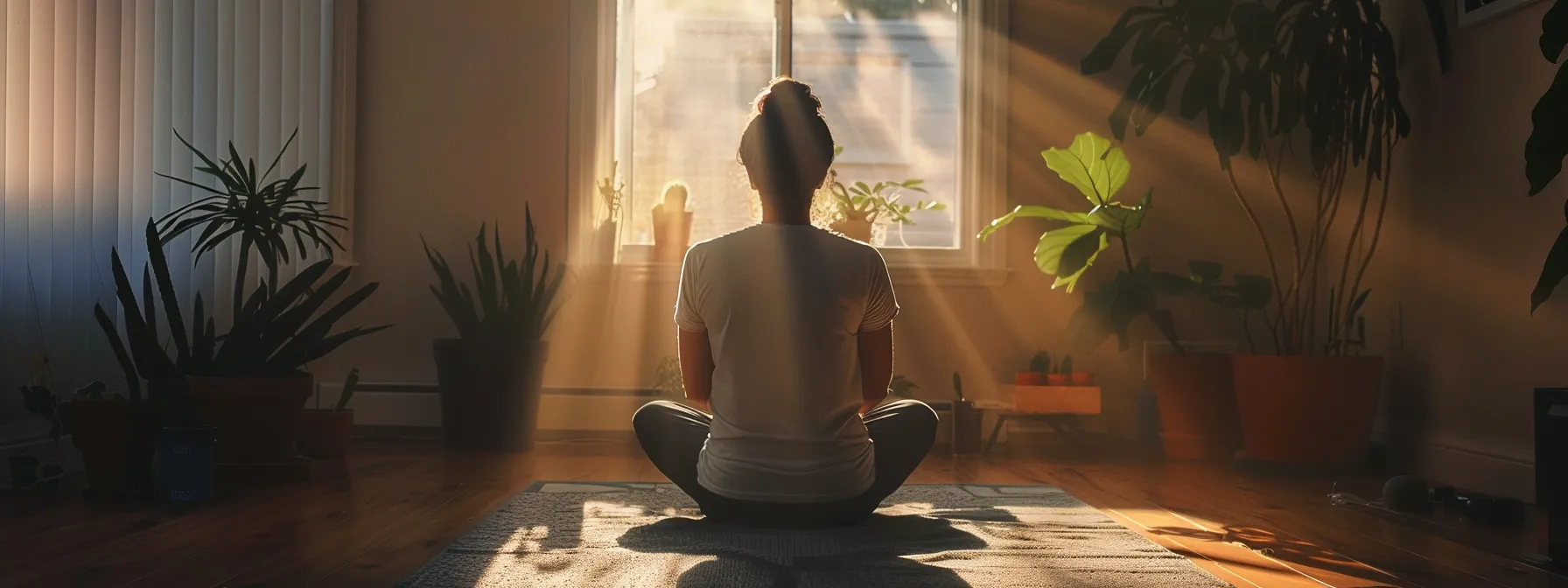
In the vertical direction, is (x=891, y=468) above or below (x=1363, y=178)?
below

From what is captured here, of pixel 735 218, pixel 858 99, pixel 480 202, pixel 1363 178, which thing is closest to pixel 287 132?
pixel 480 202

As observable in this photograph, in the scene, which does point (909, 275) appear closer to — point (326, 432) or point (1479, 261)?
point (1479, 261)

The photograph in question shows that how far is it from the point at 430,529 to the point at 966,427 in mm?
2267

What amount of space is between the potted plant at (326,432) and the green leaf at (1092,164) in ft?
7.88

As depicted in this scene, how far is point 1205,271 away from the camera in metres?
4.23

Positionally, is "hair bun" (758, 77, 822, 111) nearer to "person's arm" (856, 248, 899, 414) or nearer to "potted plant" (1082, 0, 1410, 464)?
"person's arm" (856, 248, 899, 414)

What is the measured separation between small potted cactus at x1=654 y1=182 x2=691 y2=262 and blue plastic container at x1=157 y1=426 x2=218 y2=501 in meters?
2.00

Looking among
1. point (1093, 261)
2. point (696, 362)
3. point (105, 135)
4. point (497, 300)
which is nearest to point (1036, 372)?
point (1093, 261)

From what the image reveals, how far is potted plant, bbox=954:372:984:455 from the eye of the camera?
4.33 metres

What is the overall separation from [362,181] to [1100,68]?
2.62 metres

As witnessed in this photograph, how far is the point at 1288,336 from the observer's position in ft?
13.2

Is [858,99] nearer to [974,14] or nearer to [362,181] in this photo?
[974,14]

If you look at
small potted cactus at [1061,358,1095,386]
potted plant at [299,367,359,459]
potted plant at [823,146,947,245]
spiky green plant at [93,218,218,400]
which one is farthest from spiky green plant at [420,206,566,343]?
small potted cactus at [1061,358,1095,386]

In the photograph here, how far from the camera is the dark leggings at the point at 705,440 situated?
8.36 feet
